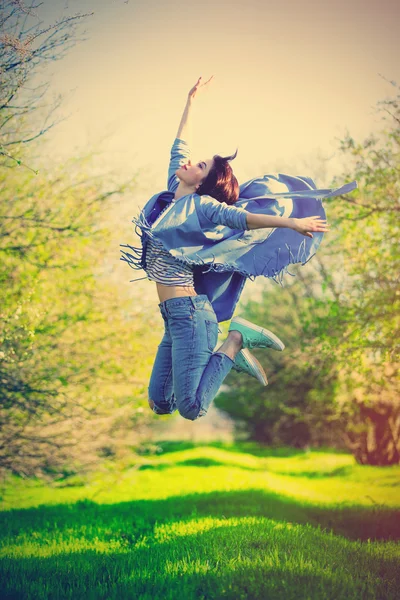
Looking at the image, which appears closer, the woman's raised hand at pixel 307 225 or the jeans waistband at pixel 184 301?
the woman's raised hand at pixel 307 225

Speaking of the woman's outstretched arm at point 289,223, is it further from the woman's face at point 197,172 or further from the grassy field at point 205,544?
the grassy field at point 205,544

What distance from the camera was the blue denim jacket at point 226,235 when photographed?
476cm

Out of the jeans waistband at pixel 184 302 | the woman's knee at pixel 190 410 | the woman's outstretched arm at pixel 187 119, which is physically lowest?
the woman's knee at pixel 190 410

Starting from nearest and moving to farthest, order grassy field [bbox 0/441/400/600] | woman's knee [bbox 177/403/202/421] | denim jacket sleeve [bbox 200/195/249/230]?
grassy field [bbox 0/441/400/600] < denim jacket sleeve [bbox 200/195/249/230] < woman's knee [bbox 177/403/202/421]

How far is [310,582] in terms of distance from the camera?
4.04 metres

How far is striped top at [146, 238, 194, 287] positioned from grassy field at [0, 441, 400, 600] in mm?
2236

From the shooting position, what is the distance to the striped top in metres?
4.93

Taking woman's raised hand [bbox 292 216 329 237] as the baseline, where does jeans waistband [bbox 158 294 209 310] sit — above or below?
below

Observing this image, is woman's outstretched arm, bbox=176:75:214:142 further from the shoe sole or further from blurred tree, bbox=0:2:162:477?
blurred tree, bbox=0:2:162:477

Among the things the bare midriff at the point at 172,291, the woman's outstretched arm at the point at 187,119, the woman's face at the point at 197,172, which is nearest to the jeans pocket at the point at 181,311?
the bare midriff at the point at 172,291

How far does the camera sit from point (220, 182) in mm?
4879

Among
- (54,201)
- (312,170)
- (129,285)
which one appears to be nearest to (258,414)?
(312,170)

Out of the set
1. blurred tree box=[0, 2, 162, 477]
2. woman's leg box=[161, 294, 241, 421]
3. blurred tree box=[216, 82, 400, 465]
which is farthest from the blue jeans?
blurred tree box=[216, 82, 400, 465]

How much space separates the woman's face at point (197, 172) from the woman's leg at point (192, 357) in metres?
0.97
